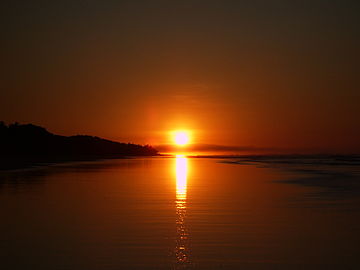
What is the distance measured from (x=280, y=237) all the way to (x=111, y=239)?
6182mm

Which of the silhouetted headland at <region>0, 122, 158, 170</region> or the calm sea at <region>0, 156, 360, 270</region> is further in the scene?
the silhouetted headland at <region>0, 122, 158, 170</region>

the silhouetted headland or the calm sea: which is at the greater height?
the silhouetted headland

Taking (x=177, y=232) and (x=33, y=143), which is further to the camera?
(x=33, y=143)

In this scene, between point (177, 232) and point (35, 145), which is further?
point (35, 145)

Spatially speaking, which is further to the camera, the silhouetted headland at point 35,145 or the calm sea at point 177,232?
the silhouetted headland at point 35,145

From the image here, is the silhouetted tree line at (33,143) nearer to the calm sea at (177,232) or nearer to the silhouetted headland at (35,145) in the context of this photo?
the silhouetted headland at (35,145)

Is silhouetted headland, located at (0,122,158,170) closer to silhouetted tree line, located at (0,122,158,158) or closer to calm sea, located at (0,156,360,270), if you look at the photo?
silhouetted tree line, located at (0,122,158,158)

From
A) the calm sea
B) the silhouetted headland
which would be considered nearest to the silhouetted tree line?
the silhouetted headland

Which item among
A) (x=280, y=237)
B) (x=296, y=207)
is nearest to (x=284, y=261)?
(x=280, y=237)

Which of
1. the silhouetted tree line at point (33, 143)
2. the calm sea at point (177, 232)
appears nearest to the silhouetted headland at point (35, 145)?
the silhouetted tree line at point (33, 143)

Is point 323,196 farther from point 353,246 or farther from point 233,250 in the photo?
point 233,250

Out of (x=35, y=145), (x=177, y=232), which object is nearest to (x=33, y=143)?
(x=35, y=145)

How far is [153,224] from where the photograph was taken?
54.8 feet

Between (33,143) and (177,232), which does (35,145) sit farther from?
(177,232)
